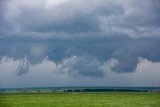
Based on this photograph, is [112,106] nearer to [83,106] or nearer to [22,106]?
[83,106]

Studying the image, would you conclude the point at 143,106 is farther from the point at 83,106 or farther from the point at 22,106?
the point at 22,106

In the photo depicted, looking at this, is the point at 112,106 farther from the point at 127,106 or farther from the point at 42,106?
the point at 42,106

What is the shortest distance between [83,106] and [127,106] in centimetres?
390

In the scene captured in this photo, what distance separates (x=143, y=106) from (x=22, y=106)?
10.9m

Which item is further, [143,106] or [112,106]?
[112,106]

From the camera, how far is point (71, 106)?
3053cm

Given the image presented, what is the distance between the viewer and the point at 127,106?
2983 cm

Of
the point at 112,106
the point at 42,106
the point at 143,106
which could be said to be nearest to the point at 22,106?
the point at 42,106

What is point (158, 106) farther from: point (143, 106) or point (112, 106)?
point (112, 106)

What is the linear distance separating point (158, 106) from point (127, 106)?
9.42 ft

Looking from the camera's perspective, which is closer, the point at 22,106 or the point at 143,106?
the point at 143,106

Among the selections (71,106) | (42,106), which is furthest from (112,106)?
(42,106)

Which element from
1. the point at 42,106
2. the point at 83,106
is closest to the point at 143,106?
the point at 83,106

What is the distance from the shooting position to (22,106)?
3108cm
